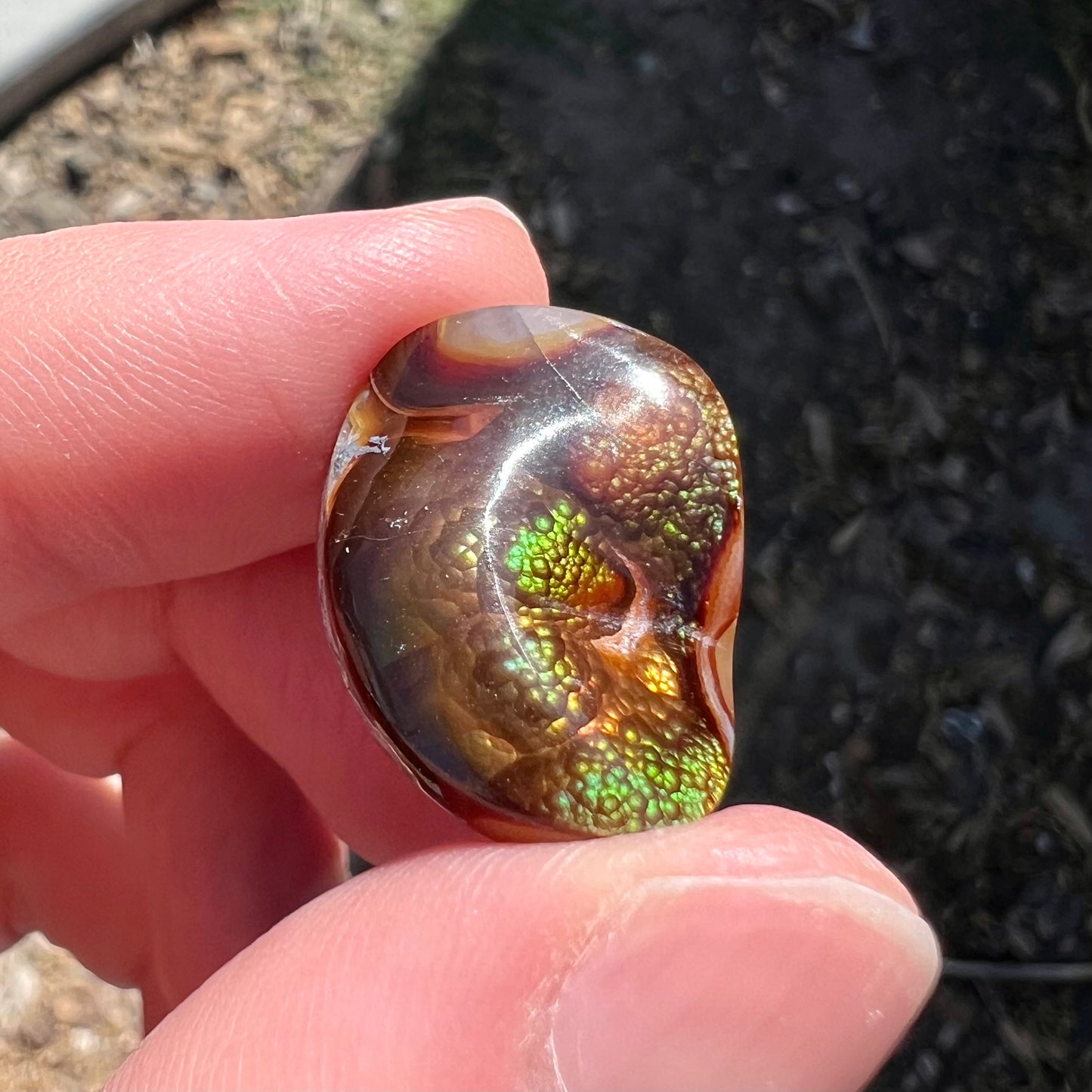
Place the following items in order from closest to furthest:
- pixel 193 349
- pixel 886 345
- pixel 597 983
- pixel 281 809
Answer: pixel 597 983 < pixel 193 349 < pixel 281 809 < pixel 886 345

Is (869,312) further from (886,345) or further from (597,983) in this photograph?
(597,983)

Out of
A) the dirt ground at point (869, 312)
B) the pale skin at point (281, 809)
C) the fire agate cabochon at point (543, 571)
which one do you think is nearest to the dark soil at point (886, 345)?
the dirt ground at point (869, 312)

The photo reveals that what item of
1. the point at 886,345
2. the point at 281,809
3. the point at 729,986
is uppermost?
the point at 729,986

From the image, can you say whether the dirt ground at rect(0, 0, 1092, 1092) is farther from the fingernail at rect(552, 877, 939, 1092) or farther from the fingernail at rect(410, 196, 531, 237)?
the fingernail at rect(552, 877, 939, 1092)

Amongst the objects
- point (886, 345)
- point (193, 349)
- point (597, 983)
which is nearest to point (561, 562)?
point (597, 983)

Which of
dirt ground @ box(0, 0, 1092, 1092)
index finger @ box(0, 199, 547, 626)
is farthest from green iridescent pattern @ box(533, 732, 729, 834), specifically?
dirt ground @ box(0, 0, 1092, 1092)

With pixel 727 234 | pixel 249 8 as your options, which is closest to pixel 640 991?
pixel 727 234
